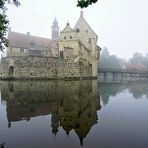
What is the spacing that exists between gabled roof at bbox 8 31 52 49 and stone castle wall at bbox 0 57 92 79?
664 inches

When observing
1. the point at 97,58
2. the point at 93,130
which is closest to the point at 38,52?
the point at 97,58

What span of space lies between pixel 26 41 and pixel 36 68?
24.0 meters

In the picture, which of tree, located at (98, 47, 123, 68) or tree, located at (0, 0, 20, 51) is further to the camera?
tree, located at (98, 47, 123, 68)

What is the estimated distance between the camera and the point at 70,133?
866cm

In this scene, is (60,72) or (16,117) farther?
(60,72)

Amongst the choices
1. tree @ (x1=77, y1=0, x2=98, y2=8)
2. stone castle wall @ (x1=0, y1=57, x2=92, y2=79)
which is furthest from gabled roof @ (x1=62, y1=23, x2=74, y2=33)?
tree @ (x1=77, y1=0, x2=98, y2=8)

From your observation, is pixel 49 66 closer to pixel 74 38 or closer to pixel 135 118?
pixel 74 38

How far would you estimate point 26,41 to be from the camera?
6475 centimetres

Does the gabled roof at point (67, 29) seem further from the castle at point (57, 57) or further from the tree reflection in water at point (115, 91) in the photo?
the tree reflection in water at point (115, 91)

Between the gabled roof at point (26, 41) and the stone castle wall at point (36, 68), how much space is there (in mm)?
16875

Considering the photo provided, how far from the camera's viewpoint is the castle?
4306 cm

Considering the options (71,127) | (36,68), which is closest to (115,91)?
(71,127)

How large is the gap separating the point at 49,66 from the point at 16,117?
109 feet

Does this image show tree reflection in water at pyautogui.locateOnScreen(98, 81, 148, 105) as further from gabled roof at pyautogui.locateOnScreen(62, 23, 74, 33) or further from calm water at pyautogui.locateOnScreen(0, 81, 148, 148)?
gabled roof at pyautogui.locateOnScreen(62, 23, 74, 33)
